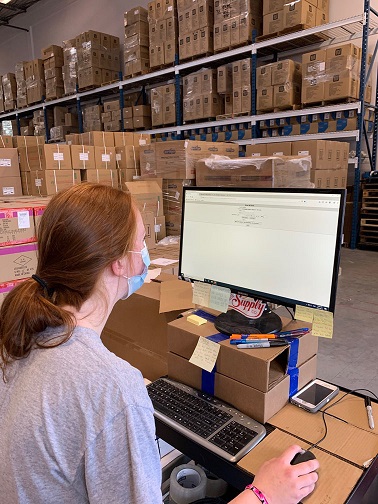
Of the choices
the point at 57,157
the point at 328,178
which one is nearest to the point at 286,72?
the point at 328,178

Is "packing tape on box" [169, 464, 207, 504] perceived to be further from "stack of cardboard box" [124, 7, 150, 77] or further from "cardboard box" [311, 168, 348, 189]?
"stack of cardboard box" [124, 7, 150, 77]

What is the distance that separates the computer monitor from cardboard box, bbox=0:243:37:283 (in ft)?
4.43

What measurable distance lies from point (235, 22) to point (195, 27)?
635 mm

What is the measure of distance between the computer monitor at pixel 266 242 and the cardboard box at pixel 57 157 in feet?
9.39

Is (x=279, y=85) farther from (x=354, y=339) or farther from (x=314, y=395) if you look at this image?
(x=314, y=395)

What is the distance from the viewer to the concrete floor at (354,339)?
2252mm

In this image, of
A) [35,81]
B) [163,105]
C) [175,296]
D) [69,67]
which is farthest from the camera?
[35,81]

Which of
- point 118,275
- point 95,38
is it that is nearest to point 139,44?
point 95,38

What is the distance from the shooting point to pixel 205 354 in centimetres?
96

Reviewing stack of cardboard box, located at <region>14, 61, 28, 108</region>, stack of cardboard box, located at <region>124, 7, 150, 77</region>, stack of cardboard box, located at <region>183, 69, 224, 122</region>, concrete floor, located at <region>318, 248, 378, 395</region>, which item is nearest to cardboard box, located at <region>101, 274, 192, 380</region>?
concrete floor, located at <region>318, 248, 378, 395</region>

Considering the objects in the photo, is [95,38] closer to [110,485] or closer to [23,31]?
[23,31]

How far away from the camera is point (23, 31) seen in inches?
385

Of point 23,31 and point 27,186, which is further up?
point 23,31

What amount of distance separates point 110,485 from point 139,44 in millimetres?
6728
